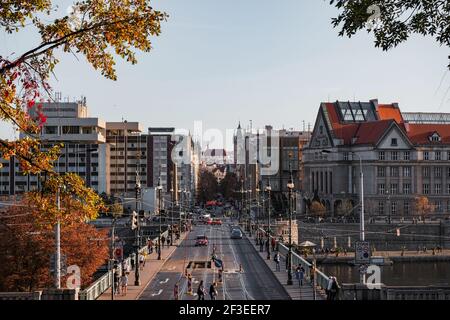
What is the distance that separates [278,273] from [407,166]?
68266mm

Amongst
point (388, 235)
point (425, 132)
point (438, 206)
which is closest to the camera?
point (388, 235)

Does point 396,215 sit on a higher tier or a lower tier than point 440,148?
lower

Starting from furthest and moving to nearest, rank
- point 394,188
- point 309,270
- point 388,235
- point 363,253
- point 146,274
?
point 394,188 < point 388,235 < point 146,274 < point 309,270 < point 363,253

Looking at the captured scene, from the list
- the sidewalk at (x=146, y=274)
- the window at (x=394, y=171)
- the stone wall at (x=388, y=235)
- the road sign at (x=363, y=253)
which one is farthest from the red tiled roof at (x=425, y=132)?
the road sign at (x=363, y=253)

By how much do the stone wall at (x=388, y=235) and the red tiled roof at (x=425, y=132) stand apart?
22.0 m

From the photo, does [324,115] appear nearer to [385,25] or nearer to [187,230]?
[187,230]

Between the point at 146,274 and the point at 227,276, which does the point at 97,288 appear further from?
the point at 227,276

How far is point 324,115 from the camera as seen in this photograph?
4781 inches

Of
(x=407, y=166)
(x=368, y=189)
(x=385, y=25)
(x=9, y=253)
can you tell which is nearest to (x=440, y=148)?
(x=407, y=166)

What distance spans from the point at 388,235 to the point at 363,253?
70870 millimetres

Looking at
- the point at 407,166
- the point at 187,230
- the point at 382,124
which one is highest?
the point at 382,124

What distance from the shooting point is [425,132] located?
375ft

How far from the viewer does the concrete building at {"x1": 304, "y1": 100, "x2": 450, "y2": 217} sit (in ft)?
355

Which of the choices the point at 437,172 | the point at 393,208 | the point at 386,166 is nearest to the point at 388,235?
the point at 393,208
